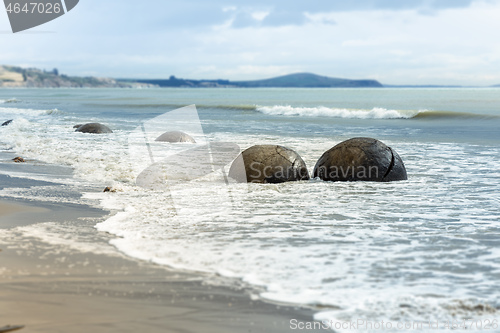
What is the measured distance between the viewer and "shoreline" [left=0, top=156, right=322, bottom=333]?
3.20 m

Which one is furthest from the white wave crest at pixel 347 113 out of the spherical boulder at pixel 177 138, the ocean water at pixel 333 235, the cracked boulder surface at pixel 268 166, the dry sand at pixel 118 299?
the dry sand at pixel 118 299

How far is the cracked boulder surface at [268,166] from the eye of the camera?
8.31 meters

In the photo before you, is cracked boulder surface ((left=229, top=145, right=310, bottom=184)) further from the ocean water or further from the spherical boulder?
the spherical boulder

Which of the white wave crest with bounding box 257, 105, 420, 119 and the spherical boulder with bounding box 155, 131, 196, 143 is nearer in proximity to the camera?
the spherical boulder with bounding box 155, 131, 196, 143

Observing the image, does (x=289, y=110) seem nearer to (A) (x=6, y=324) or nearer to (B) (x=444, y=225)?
(B) (x=444, y=225)

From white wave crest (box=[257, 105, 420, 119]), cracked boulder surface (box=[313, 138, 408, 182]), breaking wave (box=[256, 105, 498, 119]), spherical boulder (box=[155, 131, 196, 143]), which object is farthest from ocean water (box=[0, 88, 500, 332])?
white wave crest (box=[257, 105, 420, 119])

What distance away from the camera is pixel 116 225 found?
5.66 m

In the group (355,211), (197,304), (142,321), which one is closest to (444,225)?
(355,211)

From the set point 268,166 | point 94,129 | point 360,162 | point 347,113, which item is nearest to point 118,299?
point 268,166

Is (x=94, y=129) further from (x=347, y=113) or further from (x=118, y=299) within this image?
(x=347, y=113)

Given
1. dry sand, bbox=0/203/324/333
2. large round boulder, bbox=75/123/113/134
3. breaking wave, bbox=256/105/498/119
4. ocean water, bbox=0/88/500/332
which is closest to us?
dry sand, bbox=0/203/324/333

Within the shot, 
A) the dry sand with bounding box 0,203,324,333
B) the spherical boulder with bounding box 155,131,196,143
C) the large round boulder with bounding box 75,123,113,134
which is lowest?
the dry sand with bounding box 0,203,324,333

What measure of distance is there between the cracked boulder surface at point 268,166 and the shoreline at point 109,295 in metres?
3.63

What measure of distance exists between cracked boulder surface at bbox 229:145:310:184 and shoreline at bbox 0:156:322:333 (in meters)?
3.63
